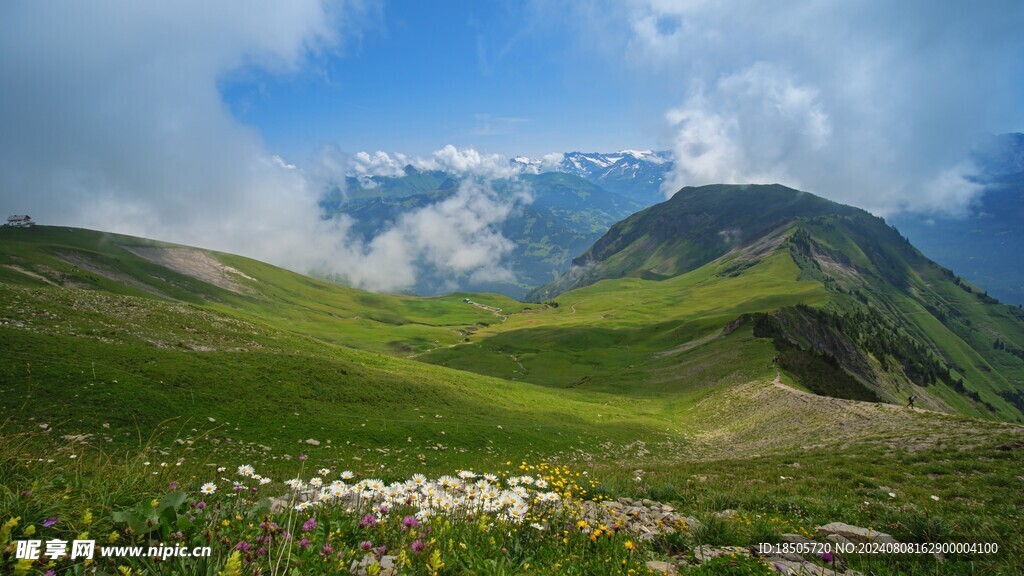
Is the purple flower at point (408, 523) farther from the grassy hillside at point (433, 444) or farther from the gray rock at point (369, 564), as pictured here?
the gray rock at point (369, 564)

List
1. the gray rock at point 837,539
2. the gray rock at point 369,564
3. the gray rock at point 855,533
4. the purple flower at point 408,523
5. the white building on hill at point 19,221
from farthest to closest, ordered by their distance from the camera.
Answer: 1. the white building on hill at point 19,221
2. the gray rock at point 855,533
3. the gray rock at point 837,539
4. the purple flower at point 408,523
5. the gray rock at point 369,564

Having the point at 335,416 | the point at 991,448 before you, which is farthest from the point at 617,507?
the point at 335,416

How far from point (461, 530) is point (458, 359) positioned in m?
109

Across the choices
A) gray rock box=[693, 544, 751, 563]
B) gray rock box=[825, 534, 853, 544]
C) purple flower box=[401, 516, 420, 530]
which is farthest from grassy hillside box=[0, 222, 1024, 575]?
gray rock box=[825, 534, 853, 544]

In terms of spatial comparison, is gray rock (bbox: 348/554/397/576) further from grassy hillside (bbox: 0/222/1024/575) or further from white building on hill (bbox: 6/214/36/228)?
white building on hill (bbox: 6/214/36/228)

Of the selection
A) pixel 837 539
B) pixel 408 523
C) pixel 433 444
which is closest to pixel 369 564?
pixel 408 523

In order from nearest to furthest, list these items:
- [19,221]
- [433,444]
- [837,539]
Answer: [837,539], [433,444], [19,221]

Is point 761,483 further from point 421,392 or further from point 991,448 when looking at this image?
point 421,392

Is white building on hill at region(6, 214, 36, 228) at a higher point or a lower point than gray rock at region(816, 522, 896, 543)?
higher

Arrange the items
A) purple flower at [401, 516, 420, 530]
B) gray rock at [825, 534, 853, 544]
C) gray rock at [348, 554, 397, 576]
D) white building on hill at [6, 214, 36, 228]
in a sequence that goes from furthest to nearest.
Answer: white building on hill at [6, 214, 36, 228] → gray rock at [825, 534, 853, 544] → purple flower at [401, 516, 420, 530] → gray rock at [348, 554, 397, 576]

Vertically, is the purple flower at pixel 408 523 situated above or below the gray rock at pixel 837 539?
above

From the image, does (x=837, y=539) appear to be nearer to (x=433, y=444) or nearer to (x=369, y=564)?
(x=369, y=564)

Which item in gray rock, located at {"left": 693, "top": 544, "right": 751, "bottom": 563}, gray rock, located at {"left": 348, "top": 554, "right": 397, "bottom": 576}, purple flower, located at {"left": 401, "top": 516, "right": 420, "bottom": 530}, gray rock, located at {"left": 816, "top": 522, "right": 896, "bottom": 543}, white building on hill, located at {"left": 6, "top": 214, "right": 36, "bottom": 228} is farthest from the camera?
white building on hill, located at {"left": 6, "top": 214, "right": 36, "bottom": 228}

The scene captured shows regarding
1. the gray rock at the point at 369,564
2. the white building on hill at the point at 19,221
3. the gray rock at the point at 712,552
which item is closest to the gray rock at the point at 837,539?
the gray rock at the point at 712,552
